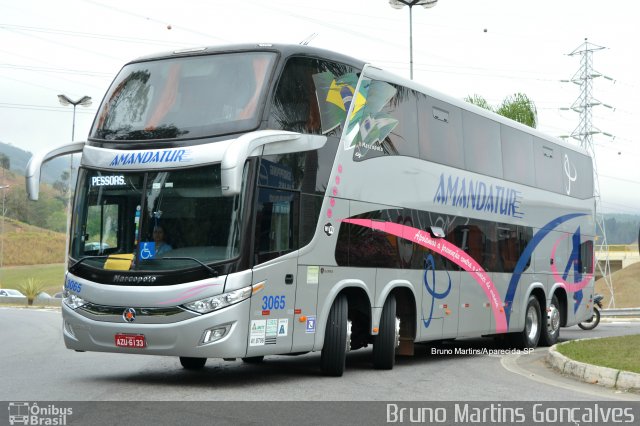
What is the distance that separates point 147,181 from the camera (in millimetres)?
11898

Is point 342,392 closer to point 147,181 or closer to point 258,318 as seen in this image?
point 258,318

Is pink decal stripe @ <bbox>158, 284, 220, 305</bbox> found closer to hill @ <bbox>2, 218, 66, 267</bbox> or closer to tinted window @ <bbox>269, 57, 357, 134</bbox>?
tinted window @ <bbox>269, 57, 357, 134</bbox>

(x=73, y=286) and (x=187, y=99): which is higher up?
(x=187, y=99)

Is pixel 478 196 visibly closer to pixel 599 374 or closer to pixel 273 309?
pixel 599 374

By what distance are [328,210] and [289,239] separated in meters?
0.91

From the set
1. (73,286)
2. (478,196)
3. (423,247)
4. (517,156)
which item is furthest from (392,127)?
(517,156)

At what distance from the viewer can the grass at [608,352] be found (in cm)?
1341

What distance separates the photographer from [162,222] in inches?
463

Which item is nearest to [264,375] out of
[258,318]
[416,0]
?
[258,318]

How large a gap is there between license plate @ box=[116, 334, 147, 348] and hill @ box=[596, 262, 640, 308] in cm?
Result: 5410

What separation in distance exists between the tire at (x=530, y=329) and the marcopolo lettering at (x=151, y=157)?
393 inches

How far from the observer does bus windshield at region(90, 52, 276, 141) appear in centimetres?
1193

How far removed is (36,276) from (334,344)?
305 ft

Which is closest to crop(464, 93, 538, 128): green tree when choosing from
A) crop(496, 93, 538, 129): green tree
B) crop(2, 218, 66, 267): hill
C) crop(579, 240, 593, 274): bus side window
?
crop(496, 93, 538, 129): green tree
